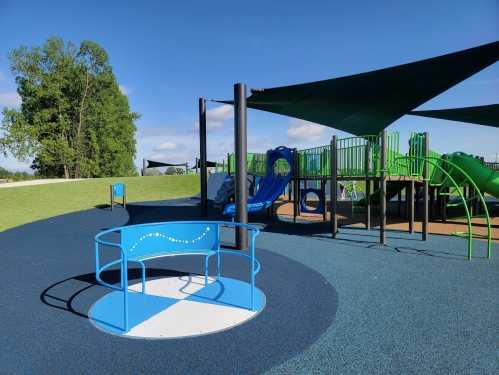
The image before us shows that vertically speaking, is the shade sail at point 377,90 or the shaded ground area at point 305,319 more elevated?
the shade sail at point 377,90

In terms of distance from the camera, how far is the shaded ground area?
9.45ft

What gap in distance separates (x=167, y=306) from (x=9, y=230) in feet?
27.2

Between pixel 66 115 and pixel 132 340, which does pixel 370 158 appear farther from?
pixel 66 115

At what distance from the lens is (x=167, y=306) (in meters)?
4.15

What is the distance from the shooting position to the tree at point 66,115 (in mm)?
30344

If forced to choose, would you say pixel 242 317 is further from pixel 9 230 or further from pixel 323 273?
pixel 9 230

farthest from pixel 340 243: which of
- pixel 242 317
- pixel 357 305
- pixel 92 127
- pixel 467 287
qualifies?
pixel 92 127

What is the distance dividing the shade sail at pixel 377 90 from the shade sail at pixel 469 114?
139 centimetres

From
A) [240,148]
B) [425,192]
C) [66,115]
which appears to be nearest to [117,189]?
[240,148]

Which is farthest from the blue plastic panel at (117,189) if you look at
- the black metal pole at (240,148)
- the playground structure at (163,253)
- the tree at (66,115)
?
the tree at (66,115)

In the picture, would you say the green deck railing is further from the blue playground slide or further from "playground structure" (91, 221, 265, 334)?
"playground structure" (91, 221, 265, 334)

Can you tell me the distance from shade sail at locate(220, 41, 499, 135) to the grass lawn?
30.4 feet

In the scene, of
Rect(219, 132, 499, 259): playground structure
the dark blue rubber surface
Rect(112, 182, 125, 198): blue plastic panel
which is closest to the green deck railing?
Rect(219, 132, 499, 259): playground structure

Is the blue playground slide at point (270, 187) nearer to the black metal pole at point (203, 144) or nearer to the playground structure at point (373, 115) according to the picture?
the playground structure at point (373, 115)
